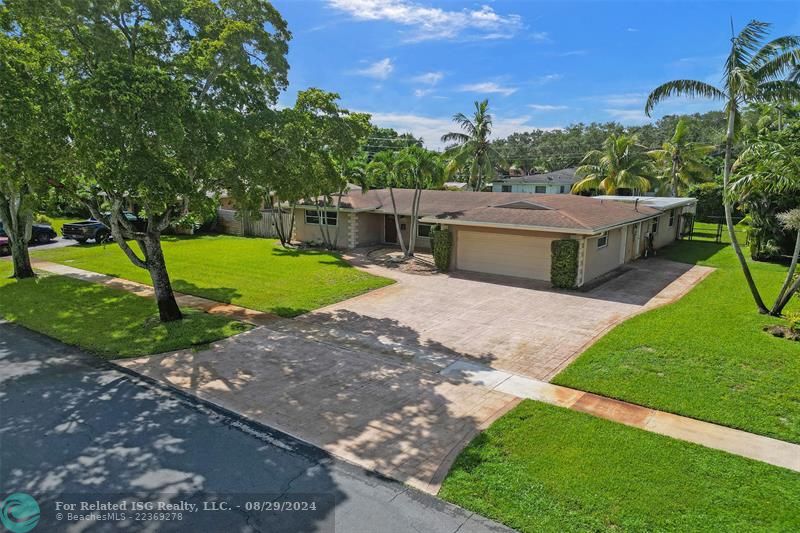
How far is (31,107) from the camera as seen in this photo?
9.84 meters

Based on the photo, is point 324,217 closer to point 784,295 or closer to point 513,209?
A: point 513,209

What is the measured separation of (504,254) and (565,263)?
287 cm

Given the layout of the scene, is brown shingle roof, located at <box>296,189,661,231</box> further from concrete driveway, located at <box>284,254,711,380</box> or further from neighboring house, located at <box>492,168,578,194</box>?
neighboring house, located at <box>492,168,578,194</box>

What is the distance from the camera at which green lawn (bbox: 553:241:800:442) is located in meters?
8.04

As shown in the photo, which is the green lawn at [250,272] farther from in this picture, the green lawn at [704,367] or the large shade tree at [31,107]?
the green lawn at [704,367]

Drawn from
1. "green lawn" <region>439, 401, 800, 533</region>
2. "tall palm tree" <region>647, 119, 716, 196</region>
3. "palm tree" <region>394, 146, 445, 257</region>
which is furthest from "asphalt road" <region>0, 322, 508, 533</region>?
"tall palm tree" <region>647, 119, 716, 196</region>

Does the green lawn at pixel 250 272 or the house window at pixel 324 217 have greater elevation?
the house window at pixel 324 217

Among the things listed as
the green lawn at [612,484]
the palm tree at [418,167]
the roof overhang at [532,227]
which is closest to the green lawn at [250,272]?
the roof overhang at [532,227]

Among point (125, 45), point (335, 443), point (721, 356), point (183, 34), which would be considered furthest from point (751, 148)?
point (125, 45)

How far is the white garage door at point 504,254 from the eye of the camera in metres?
18.5

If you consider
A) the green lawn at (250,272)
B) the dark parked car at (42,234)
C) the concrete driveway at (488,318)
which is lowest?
the concrete driveway at (488,318)

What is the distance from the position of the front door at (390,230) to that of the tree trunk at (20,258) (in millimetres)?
16773

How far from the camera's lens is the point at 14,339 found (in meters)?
11.9

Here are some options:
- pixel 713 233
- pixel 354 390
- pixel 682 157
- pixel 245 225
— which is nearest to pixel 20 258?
pixel 245 225
